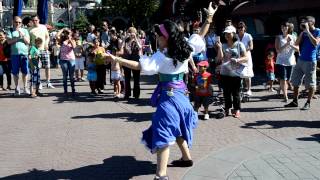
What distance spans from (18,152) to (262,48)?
1214cm

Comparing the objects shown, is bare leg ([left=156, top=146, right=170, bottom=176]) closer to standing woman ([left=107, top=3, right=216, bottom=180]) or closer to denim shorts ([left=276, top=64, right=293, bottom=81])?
standing woman ([left=107, top=3, right=216, bottom=180])

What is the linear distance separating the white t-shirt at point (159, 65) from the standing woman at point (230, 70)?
356 centimetres

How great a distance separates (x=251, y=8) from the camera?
20.3 m

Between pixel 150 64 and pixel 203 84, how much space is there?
3.68m

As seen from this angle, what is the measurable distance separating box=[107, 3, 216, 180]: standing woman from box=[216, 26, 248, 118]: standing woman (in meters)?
3.49

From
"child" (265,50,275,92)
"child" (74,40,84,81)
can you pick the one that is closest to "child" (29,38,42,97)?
"child" (74,40,84,81)

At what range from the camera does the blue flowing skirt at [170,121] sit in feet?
17.4

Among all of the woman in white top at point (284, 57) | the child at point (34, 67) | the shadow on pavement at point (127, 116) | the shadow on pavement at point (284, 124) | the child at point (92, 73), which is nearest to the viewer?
the shadow on pavement at point (284, 124)

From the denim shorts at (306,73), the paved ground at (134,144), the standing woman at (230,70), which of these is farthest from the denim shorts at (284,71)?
the standing woman at (230,70)

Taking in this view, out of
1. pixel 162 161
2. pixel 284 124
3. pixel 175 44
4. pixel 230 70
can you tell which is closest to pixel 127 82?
pixel 230 70

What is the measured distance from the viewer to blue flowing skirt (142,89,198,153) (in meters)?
5.32

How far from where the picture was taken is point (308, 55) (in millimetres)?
9312

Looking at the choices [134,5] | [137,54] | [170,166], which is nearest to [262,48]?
[137,54]

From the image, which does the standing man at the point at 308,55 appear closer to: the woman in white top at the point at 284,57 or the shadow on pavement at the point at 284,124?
the woman in white top at the point at 284,57
